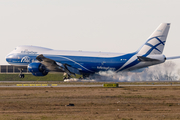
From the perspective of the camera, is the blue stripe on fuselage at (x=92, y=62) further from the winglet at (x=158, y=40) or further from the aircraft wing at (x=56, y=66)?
the winglet at (x=158, y=40)

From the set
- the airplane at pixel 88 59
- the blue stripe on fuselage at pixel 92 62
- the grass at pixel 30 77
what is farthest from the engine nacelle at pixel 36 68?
the grass at pixel 30 77

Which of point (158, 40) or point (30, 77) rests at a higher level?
point (158, 40)

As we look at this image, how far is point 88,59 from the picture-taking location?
7306 cm

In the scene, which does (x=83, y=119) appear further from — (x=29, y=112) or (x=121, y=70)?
(x=121, y=70)

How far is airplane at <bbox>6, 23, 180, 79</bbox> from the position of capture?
69.1m

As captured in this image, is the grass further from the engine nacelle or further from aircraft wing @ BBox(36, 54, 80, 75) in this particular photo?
the engine nacelle

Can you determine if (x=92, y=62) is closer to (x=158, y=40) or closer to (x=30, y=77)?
(x=158, y=40)

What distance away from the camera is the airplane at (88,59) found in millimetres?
69062

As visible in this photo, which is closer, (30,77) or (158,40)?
(158,40)

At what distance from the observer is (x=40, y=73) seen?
240 feet

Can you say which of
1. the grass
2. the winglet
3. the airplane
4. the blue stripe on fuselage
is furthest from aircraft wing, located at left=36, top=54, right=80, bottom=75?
the grass

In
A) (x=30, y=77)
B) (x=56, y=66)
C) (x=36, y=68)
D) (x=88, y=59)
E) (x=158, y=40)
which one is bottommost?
(x=30, y=77)

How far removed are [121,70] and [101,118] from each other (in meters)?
48.4

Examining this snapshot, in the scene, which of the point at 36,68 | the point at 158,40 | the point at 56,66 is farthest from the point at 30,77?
the point at 158,40
